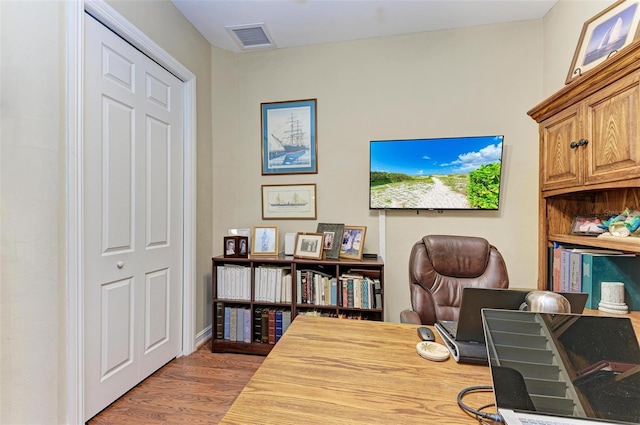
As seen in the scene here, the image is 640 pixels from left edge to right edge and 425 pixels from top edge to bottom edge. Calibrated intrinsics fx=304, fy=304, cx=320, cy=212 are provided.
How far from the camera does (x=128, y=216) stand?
1.99m

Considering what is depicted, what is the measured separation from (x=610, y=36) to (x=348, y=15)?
1.69 m

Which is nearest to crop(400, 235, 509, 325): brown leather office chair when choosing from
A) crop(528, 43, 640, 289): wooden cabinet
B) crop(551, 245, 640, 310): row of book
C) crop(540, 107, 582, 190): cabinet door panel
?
crop(551, 245, 640, 310): row of book

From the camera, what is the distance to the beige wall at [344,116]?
1501 mm

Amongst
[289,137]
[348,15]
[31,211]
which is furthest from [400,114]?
[31,211]

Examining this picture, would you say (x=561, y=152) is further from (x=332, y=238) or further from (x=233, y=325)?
(x=233, y=325)

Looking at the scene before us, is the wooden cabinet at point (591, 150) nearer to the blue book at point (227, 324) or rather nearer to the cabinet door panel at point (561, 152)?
the cabinet door panel at point (561, 152)

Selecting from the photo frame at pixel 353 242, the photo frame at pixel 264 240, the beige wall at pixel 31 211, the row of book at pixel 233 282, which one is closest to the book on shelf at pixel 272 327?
the row of book at pixel 233 282

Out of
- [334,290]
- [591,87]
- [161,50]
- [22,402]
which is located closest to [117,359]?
[22,402]

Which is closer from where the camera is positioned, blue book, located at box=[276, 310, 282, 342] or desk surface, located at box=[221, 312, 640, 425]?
desk surface, located at box=[221, 312, 640, 425]

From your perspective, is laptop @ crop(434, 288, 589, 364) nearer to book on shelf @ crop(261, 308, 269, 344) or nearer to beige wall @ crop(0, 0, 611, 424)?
beige wall @ crop(0, 0, 611, 424)

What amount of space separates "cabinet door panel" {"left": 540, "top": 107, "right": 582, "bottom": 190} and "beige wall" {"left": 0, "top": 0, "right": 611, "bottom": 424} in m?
0.48

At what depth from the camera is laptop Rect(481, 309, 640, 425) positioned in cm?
65

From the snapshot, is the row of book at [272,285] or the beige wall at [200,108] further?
the row of book at [272,285]

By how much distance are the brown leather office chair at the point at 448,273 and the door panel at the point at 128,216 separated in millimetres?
1831
